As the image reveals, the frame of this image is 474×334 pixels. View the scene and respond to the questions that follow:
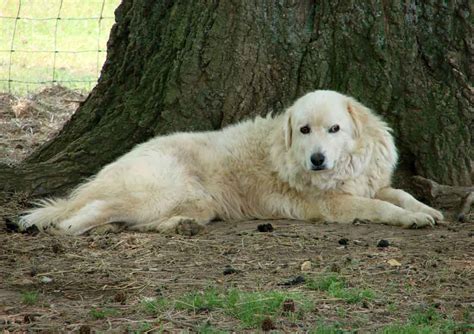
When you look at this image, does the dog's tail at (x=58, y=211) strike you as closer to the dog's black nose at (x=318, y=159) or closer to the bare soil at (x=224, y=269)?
the bare soil at (x=224, y=269)

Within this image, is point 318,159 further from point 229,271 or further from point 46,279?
point 46,279

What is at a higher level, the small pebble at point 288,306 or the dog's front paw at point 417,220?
the dog's front paw at point 417,220

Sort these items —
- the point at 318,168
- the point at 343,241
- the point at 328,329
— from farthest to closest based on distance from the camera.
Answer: the point at 318,168 → the point at 343,241 → the point at 328,329

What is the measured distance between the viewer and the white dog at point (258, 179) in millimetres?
6965

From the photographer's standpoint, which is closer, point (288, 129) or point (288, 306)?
point (288, 306)

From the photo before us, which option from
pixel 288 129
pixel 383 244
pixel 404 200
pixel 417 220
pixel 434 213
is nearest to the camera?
pixel 383 244

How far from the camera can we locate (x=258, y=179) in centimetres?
749

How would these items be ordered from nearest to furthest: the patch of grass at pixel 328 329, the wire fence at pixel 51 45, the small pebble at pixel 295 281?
the patch of grass at pixel 328 329, the small pebble at pixel 295 281, the wire fence at pixel 51 45

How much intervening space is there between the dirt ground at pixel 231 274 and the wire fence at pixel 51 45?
6610mm

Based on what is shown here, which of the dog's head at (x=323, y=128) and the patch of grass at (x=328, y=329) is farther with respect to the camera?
the dog's head at (x=323, y=128)

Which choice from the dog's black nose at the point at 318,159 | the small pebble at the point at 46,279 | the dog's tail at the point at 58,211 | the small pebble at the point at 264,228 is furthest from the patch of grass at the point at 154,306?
the dog's black nose at the point at 318,159

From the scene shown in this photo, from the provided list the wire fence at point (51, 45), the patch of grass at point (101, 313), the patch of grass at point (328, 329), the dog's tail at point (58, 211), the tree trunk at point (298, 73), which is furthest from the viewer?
the wire fence at point (51, 45)

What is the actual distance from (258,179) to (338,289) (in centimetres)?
245

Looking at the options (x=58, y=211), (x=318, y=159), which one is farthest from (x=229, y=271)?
(x=58, y=211)
